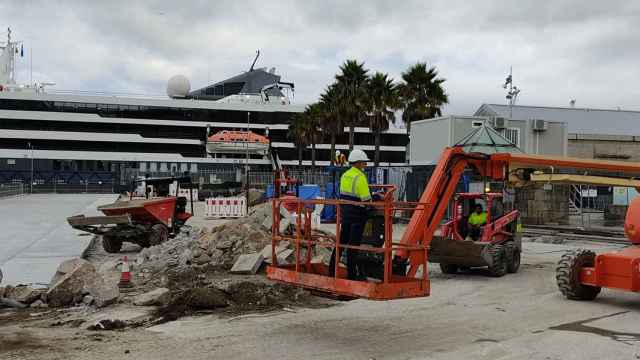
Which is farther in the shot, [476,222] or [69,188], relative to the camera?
[69,188]

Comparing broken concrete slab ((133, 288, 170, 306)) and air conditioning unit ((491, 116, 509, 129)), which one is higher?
air conditioning unit ((491, 116, 509, 129))

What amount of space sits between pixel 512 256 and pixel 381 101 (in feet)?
98.6

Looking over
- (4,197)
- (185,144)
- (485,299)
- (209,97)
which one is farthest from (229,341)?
(209,97)

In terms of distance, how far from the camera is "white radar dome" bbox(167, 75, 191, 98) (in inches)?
3775

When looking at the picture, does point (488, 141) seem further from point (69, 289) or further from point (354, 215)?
point (354, 215)

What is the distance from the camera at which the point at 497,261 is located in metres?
Result: 14.1

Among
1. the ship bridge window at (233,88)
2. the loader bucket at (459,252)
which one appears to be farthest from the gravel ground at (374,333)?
the ship bridge window at (233,88)

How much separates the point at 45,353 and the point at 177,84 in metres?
91.7

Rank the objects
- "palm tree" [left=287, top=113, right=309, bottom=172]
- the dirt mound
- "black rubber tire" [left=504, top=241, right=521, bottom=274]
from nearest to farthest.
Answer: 1. the dirt mound
2. "black rubber tire" [left=504, top=241, right=521, bottom=274]
3. "palm tree" [left=287, top=113, right=309, bottom=172]

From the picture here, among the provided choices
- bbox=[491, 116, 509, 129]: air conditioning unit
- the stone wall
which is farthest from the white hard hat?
bbox=[491, 116, 509, 129]: air conditioning unit

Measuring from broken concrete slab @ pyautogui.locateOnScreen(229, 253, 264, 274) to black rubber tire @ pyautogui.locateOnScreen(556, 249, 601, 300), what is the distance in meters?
5.84

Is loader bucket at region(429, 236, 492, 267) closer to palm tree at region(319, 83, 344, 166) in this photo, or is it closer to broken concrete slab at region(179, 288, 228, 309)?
broken concrete slab at region(179, 288, 228, 309)

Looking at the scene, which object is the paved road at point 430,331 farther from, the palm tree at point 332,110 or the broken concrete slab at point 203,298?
the palm tree at point 332,110

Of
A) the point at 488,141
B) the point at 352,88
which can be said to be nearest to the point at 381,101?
the point at 352,88
